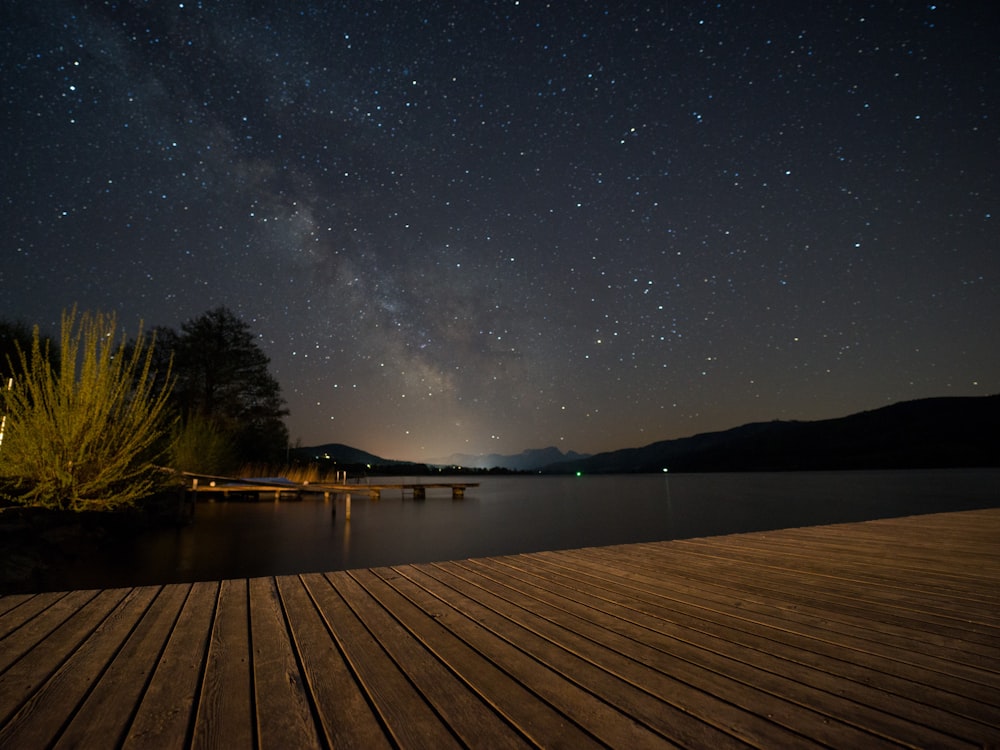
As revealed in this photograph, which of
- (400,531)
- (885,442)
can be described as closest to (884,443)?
(885,442)

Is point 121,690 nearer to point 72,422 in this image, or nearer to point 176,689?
point 176,689

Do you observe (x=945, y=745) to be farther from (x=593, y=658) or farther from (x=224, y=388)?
(x=224, y=388)

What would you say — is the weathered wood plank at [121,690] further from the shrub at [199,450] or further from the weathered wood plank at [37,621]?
the shrub at [199,450]

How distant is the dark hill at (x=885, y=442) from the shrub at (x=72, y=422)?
9407cm

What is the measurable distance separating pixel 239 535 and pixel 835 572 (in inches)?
535

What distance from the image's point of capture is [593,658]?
206cm

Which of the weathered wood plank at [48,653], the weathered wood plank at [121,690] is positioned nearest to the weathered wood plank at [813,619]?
the weathered wood plank at [121,690]

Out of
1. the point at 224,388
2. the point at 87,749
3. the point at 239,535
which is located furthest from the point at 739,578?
the point at 224,388

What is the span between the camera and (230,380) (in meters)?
24.2

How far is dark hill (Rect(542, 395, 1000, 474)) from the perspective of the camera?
7219cm

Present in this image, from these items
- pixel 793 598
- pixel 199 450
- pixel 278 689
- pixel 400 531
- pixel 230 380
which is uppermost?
pixel 230 380

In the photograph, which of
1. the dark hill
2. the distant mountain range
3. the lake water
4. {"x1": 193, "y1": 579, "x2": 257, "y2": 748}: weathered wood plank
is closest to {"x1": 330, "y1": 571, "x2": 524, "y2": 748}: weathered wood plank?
{"x1": 193, "y1": 579, "x2": 257, "y2": 748}: weathered wood plank

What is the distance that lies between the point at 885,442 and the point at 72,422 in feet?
343

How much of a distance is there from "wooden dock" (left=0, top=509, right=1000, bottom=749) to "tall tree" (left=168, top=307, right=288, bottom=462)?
23039mm
